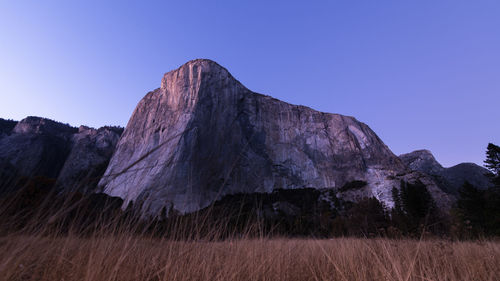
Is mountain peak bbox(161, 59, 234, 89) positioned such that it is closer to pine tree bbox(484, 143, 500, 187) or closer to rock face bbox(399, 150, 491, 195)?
pine tree bbox(484, 143, 500, 187)

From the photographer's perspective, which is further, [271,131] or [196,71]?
[271,131]

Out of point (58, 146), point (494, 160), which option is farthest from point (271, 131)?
point (58, 146)

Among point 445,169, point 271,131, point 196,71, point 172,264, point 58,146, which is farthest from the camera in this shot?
point 445,169

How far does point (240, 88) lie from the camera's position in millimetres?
57156

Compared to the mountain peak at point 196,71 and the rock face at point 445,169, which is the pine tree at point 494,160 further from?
the rock face at point 445,169

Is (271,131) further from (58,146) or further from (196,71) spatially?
(58,146)

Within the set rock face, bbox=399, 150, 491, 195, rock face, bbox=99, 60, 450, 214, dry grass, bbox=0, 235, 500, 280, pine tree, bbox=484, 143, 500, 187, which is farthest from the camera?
rock face, bbox=399, 150, 491, 195

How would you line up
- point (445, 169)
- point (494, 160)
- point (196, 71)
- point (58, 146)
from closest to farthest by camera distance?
1. point (58, 146)
2. point (494, 160)
3. point (196, 71)
4. point (445, 169)

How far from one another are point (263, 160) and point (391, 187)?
2665 cm

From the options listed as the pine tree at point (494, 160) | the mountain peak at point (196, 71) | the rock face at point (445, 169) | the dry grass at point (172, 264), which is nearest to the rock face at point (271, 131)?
the mountain peak at point (196, 71)

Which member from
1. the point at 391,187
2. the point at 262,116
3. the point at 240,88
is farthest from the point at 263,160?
the point at 391,187

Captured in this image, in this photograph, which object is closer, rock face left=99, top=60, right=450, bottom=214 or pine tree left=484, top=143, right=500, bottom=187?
pine tree left=484, top=143, right=500, bottom=187

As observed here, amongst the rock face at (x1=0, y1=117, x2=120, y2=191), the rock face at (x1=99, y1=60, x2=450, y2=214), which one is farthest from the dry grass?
the rock face at (x1=99, y1=60, x2=450, y2=214)

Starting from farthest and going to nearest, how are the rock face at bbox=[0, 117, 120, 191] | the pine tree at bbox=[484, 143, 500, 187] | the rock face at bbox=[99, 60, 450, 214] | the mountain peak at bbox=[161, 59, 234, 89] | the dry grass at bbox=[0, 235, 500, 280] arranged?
the mountain peak at bbox=[161, 59, 234, 89]
the rock face at bbox=[99, 60, 450, 214]
the pine tree at bbox=[484, 143, 500, 187]
the rock face at bbox=[0, 117, 120, 191]
the dry grass at bbox=[0, 235, 500, 280]
